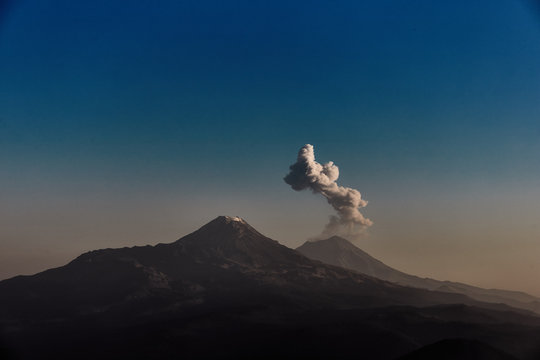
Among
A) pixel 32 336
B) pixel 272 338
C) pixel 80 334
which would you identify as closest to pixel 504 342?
pixel 272 338

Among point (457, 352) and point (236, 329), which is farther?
point (236, 329)

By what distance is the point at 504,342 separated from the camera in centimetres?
14362

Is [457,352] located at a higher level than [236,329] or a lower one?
lower

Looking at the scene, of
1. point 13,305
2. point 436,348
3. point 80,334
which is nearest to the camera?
point 436,348

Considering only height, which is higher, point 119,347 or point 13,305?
point 13,305

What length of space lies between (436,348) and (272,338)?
2140 inches

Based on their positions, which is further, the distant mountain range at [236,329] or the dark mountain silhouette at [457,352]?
the distant mountain range at [236,329]

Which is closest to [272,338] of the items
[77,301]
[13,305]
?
[77,301]

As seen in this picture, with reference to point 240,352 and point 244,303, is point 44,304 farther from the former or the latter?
point 240,352

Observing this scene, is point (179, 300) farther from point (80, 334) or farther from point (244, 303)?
point (80, 334)

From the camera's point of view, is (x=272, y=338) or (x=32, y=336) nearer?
(x=272, y=338)

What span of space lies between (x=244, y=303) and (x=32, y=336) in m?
77.9

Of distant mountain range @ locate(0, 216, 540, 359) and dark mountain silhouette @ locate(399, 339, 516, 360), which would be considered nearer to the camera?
dark mountain silhouette @ locate(399, 339, 516, 360)

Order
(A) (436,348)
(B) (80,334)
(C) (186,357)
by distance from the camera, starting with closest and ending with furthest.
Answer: (A) (436,348) < (C) (186,357) < (B) (80,334)
